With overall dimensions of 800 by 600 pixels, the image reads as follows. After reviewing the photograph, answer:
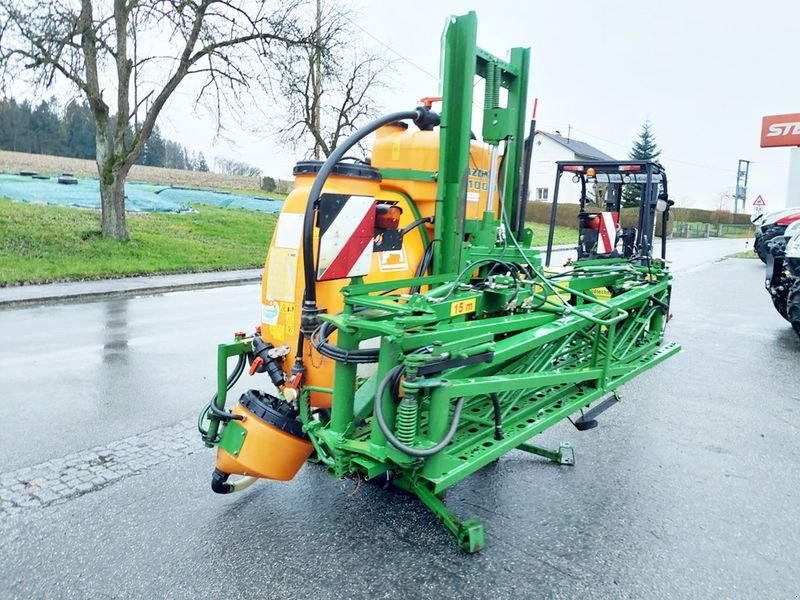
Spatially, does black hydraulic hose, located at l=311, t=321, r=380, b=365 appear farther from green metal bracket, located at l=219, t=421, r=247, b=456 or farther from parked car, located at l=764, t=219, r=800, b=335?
parked car, located at l=764, t=219, r=800, b=335

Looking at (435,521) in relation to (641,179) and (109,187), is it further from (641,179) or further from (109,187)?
(109,187)

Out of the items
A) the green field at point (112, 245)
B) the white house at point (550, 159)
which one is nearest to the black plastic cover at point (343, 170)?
the green field at point (112, 245)

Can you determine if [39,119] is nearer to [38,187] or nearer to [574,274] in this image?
[38,187]

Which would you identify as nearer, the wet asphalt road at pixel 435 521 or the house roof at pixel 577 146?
the wet asphalt road at pixel 435 521

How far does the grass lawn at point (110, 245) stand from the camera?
42.7 ft

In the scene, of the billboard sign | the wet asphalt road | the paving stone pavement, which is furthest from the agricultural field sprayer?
the billboard sign

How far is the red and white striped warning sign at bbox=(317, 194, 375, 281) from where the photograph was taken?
2.90 metres

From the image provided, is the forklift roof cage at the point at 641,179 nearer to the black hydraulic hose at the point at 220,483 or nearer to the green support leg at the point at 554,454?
the green support leg at the point at 554,454

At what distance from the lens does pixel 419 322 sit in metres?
→ 2.78

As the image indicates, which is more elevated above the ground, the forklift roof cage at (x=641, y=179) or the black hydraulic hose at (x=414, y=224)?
the forklift roof cage at (x=641, y=179)

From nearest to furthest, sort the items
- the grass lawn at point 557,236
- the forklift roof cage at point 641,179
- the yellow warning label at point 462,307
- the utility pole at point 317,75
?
the yellow warning label at point 462,307
the forklift roof cage at point 641,179
the utility pole at point 317,75
the grass lawn at point 557,236

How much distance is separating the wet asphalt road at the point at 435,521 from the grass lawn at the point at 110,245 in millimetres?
8178

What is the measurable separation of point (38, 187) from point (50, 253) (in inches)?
322

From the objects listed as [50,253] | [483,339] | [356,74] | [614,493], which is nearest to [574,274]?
[614,493]
